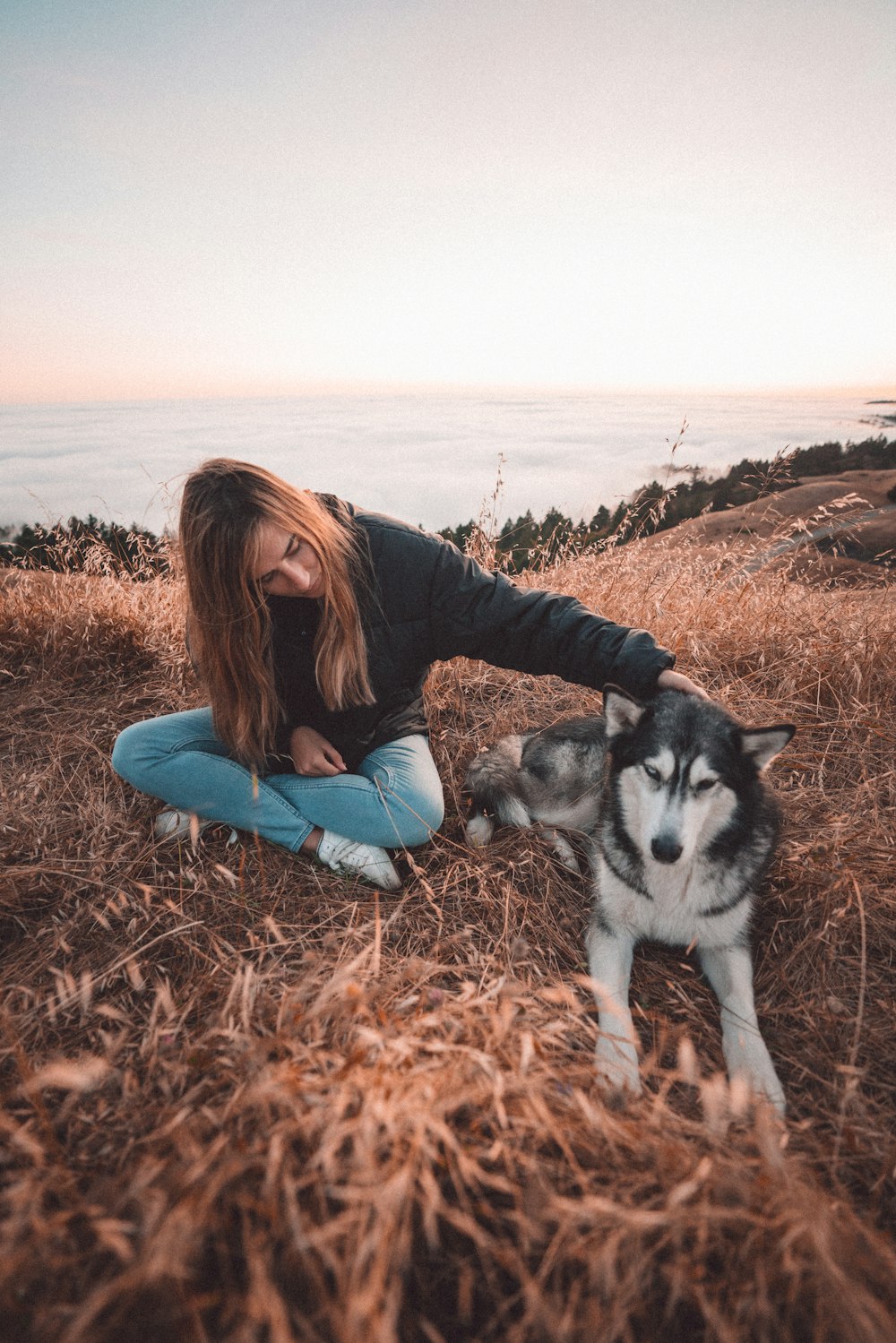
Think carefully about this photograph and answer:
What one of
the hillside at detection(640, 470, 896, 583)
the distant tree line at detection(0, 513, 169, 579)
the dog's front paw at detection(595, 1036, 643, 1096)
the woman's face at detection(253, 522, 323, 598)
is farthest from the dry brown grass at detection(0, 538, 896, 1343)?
the distant tree line at detection(0, 513, 169, 579)

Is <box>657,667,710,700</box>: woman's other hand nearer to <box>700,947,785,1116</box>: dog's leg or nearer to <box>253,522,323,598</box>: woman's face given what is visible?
<box>700,947,785,1116</box>: dog's leg

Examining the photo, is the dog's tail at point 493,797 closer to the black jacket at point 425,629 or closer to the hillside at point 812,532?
the black jacket at point 425,629

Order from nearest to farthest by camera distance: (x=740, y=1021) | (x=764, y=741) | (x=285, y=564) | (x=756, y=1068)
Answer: (x=756, y=1068), (x=740, y=1021), (x=764, y=741), (x=285, y=564)

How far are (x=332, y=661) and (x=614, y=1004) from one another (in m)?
1.91

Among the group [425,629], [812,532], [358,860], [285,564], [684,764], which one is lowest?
[358,860]

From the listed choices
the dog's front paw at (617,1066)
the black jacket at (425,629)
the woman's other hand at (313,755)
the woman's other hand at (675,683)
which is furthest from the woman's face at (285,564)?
the dog's front paw at (617,1066)

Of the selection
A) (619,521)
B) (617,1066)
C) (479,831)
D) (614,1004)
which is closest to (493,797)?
(479,831)

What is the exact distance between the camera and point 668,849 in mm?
2377

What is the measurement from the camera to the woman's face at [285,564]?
2709 millimetres

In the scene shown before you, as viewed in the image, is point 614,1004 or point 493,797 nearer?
point 614,1004

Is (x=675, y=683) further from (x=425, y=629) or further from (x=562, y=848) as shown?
(x=425, y=629)

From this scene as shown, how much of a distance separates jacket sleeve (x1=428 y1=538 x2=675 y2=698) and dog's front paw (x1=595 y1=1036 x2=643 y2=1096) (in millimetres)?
1461

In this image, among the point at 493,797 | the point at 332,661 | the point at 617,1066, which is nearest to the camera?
the point at 617,1066

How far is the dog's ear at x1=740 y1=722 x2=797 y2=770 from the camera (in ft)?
7.75
